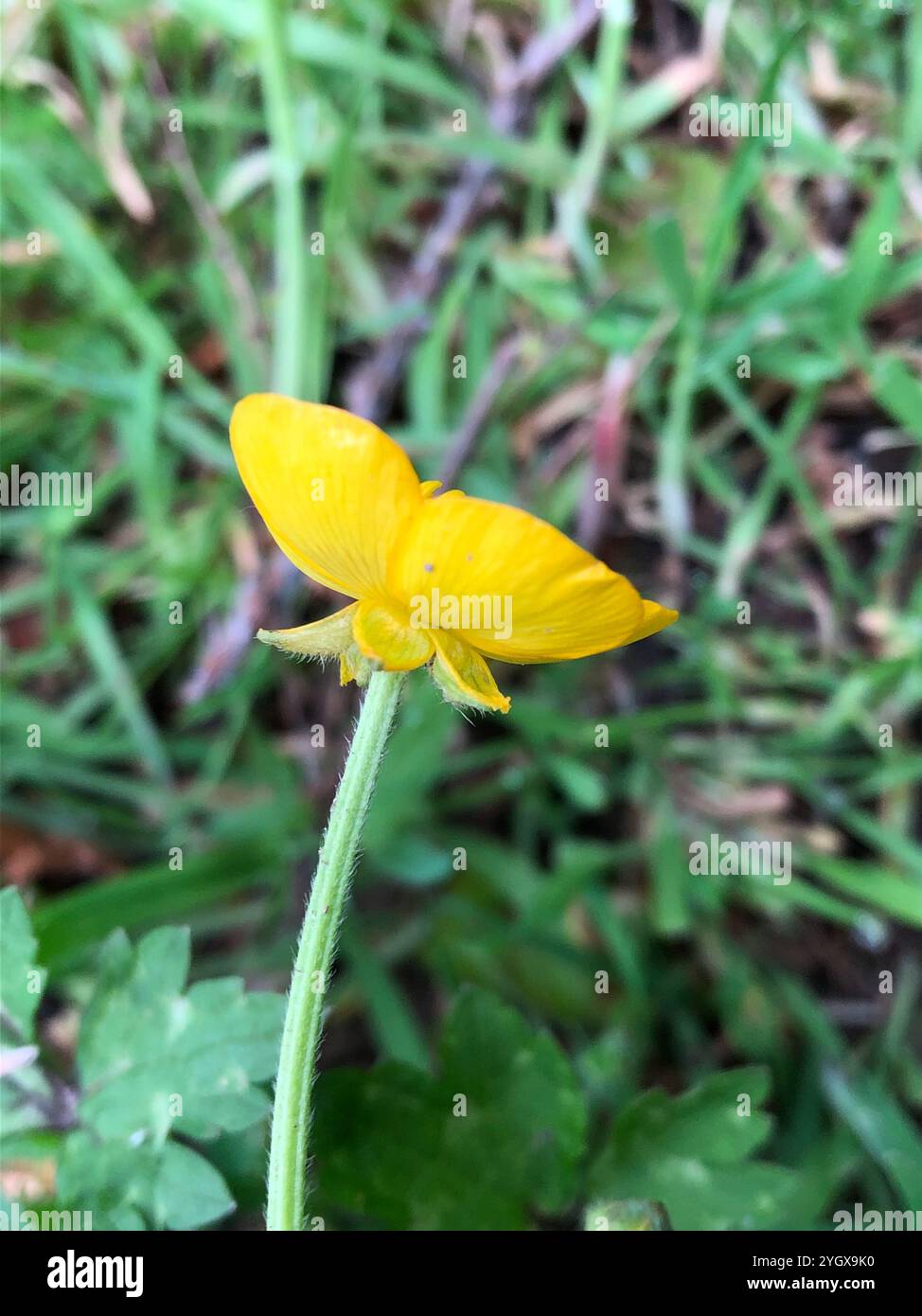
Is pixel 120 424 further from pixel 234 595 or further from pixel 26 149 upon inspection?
pixel 26 149

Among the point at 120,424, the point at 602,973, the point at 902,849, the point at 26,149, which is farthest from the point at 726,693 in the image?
the point at 26,149
